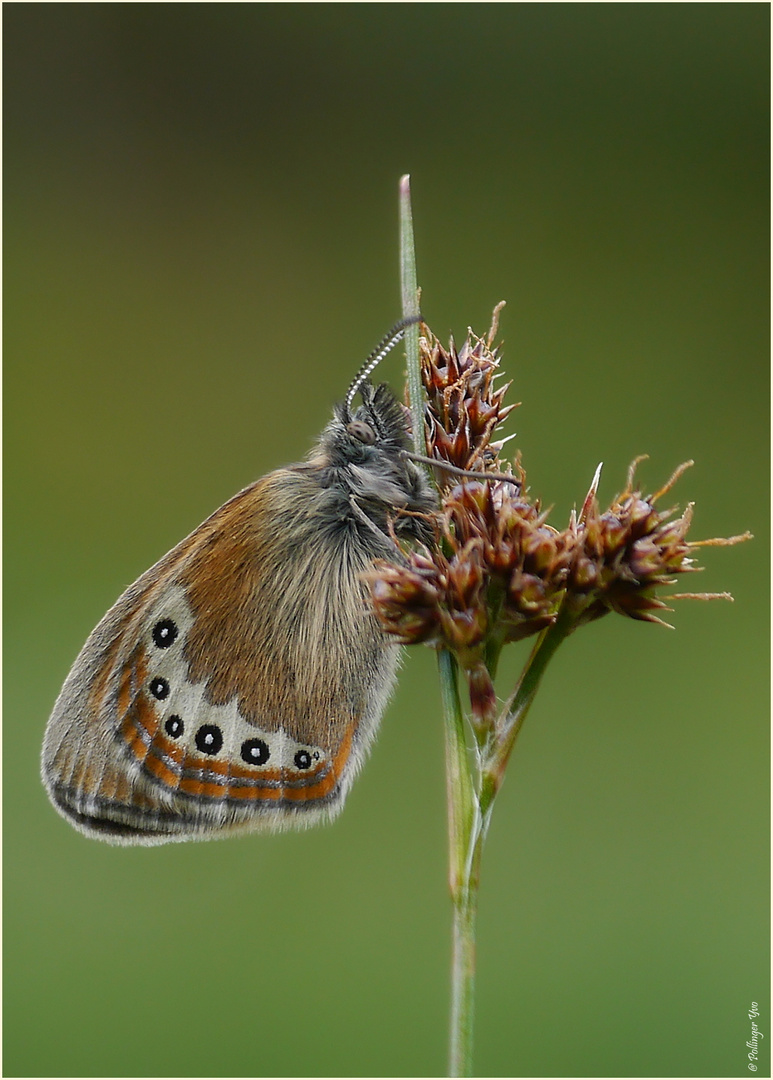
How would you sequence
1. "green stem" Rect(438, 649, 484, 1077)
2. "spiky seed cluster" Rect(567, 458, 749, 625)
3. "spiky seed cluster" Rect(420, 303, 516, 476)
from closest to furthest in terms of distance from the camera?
"green stem" Rect(438, 649, 484, 1077), "spiky seed cluster" Rect(567, 458, 749, 625), "spiky seed cluster" Rect(420, 303, 516, 476)

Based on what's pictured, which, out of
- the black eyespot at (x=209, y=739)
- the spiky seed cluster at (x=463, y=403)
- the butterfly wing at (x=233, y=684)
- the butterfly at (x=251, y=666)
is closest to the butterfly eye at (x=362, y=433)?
the butterfly at (x=251, y=666)

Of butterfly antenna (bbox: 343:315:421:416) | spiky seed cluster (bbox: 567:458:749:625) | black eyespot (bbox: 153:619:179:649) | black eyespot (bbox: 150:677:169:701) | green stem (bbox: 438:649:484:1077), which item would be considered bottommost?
green stem (bbox: 438:649:484:1077)

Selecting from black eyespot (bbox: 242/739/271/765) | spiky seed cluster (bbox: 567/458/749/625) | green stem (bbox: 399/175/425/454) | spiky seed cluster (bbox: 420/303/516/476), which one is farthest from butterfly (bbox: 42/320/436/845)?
spiky seed cluster (bbox: 567/458/749/625)

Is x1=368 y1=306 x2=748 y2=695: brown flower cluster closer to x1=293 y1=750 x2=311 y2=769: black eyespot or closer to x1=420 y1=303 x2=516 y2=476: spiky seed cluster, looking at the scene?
x1=420 y1=303 x2=516 y2=476: spiky seed cluster

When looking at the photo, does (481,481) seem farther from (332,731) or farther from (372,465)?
(332,731)

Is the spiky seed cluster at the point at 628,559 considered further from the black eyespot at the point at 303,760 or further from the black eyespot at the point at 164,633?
the black eyespot at the point at 164,633

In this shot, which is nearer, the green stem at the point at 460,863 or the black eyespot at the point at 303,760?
the green stem at the point at 460,863
